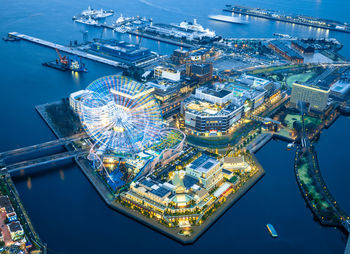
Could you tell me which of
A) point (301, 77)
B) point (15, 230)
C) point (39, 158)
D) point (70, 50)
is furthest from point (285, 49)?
point (15, 230)

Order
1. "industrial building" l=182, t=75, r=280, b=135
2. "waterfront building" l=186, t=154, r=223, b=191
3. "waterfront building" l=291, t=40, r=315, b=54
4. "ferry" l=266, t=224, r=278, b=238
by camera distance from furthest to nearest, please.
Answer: "waterfront building" l=291, t=40, r=315, b=54, "industrial building" l=182, t=75, r=280, b=135, "waterfront building" l=186, t=154, r=223, b=191, "ferry" l=266, t=224, r=278, b=238

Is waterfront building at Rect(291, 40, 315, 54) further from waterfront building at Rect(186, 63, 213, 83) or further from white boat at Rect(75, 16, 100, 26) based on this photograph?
white boat at Rect(75, 16, 100, 26)

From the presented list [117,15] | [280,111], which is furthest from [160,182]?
[117,15]

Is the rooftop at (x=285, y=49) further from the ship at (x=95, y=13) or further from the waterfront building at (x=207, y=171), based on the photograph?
the ship at (x=95, y=13)

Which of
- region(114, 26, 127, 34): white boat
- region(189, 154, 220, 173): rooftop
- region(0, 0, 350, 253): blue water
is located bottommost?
region(0, 0, 350, 253): blue water

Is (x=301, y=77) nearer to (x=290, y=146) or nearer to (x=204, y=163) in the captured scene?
(x=290, y=146)

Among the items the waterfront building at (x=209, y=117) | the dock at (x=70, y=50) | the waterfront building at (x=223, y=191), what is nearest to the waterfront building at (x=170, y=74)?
the waterfront building at (x=209, y=117)

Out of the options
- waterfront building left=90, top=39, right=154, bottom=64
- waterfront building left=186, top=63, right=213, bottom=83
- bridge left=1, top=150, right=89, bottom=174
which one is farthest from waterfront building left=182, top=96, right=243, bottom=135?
waterfront building left=90, top=39, right=154, bottom=64
